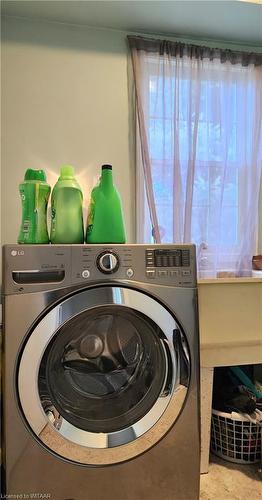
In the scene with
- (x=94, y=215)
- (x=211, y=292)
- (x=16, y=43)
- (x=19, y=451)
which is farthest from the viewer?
(x=16, y=43)

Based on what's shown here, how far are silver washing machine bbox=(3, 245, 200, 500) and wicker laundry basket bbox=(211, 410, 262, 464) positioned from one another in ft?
1.30

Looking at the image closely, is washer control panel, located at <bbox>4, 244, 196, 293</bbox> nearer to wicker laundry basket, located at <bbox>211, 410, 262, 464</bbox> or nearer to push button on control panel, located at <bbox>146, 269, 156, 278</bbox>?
push button on control panel, located at <bbox>146, 269, 156, 278</bbox>

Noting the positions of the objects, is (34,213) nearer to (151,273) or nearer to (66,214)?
(66,214)

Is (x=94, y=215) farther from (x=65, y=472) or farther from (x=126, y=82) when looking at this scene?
(x=126, y=82)

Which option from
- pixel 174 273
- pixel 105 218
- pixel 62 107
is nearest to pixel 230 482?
pixel 174 273

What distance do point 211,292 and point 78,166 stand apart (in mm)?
1047

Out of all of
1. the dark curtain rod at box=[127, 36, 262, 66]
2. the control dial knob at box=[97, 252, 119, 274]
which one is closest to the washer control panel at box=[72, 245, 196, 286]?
the control dial knob at box=[97, 252, 119, 274]

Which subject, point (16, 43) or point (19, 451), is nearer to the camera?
point (19, 451)

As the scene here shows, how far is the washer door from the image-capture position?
100 cm

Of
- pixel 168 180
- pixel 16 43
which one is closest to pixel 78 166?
pixel 168 180

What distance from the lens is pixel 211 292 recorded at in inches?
61.1

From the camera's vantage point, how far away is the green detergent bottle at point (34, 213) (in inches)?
45.3

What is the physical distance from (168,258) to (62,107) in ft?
4.22

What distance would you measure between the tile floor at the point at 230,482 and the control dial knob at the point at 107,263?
96 cm
